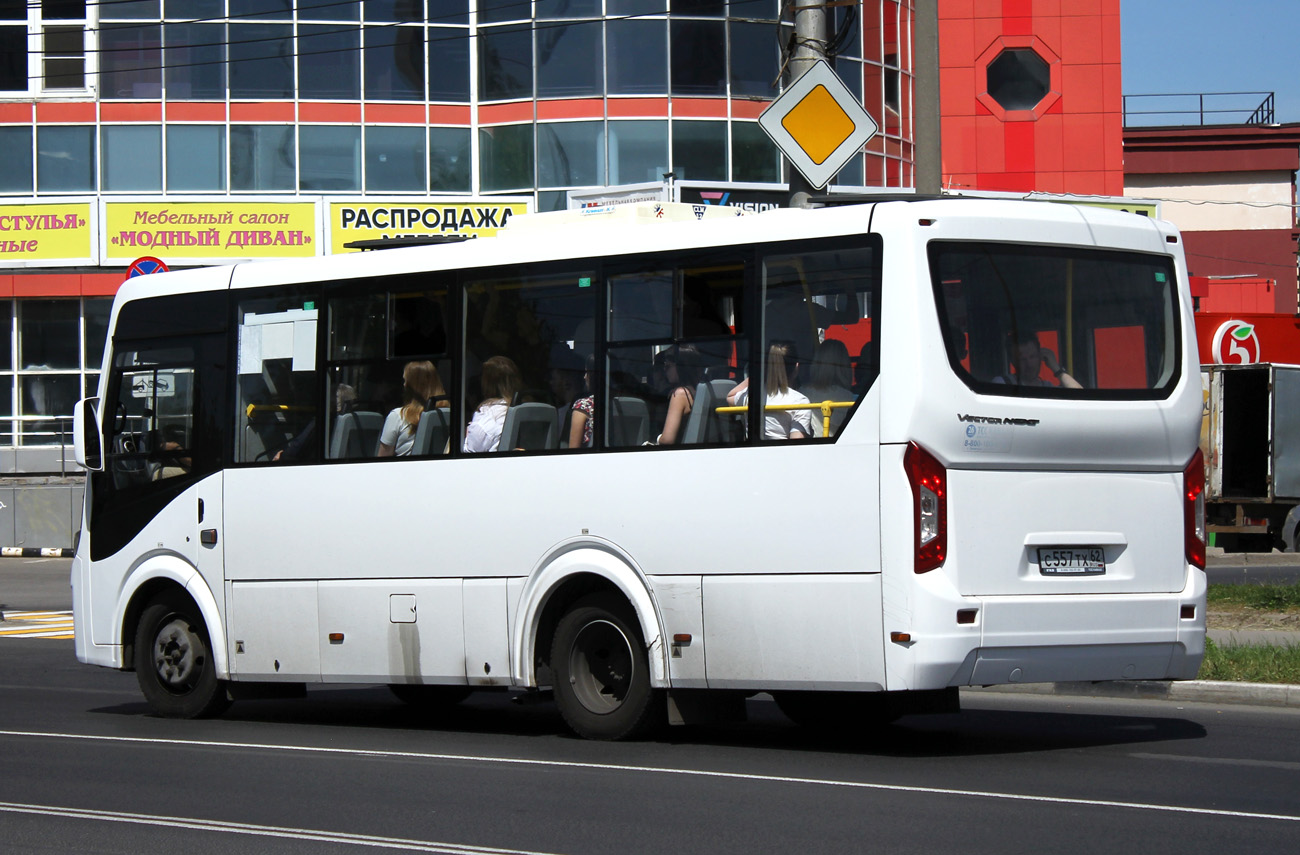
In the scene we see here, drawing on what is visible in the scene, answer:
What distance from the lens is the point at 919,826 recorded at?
22.5 ft

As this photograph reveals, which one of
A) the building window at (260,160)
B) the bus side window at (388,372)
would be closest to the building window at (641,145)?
the building window at (260,160)

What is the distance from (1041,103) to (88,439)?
4048 centimetres

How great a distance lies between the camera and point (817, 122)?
12.7 metres

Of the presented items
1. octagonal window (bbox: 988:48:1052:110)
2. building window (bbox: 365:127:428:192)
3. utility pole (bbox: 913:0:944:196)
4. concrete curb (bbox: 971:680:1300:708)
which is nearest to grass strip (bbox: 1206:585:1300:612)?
concrete curb (bbox: 971:680:1300:708)

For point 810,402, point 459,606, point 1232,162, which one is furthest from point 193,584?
point 1232,162

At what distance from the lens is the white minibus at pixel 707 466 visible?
8.45m

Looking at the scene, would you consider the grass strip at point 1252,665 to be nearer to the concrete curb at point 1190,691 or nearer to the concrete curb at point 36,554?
the concrete curb at point 1190,691

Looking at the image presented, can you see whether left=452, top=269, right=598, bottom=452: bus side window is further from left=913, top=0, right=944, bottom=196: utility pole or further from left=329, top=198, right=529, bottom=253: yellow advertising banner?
left=329, top=198, right=529, bottom=253: yellow advertising banner

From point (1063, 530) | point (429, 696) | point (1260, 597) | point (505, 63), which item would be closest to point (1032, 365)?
point (1063, 530)

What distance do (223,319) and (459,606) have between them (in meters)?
2.88

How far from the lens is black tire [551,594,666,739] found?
9.44m

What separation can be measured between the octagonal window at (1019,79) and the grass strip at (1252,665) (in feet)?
125

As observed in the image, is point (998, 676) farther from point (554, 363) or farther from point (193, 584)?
point (193, 584)

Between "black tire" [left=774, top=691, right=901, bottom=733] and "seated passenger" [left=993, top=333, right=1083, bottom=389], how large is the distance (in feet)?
7.35
